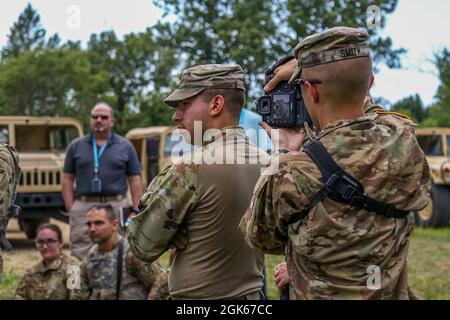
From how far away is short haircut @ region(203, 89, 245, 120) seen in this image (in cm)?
300

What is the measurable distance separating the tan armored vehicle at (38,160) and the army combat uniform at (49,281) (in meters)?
5.39

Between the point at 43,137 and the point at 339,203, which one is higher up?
the point at 43,137

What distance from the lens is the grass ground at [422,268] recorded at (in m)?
7.46

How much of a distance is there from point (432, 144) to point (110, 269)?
10907 mm

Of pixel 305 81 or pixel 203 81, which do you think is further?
pixel 203 81

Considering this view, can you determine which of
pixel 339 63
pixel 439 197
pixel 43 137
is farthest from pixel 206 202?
pixel 439 197

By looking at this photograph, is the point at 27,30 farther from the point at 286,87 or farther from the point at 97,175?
the point at 286,87

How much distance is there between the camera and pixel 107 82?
3216cm

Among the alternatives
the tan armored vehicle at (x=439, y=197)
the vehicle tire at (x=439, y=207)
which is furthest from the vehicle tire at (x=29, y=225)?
the vehicle tire at (x=439, y=207)

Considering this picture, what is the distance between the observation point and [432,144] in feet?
49.3

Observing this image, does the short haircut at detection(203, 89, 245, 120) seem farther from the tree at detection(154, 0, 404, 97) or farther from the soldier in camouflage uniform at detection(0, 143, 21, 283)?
the tree at detection(154, 0, 404, 97)
